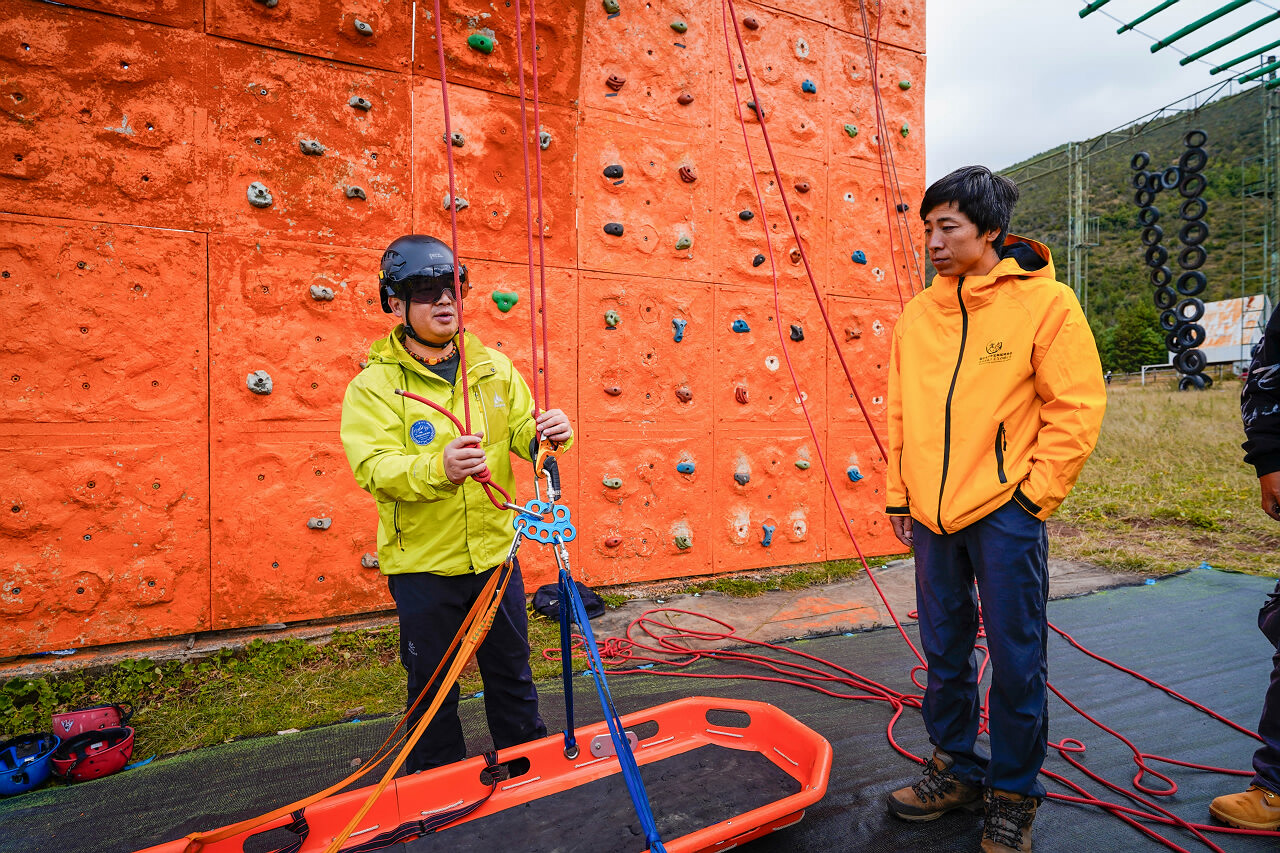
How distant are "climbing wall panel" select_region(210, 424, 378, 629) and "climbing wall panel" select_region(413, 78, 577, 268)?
1426 millimetres

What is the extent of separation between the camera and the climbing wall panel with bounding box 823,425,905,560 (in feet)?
16.7

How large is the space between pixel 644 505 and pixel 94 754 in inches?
117

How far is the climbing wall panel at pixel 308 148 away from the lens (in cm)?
Answer: 334

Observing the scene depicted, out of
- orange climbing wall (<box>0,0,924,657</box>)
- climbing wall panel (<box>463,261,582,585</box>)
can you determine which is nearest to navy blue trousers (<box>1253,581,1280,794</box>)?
orange climbing wall (<box>0,0,924,657</box>)

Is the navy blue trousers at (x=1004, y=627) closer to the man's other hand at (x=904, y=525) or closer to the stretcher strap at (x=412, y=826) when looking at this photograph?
the man's other hand at (x=904, y=525)

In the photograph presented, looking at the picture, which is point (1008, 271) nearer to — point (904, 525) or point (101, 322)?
point (904, 525)

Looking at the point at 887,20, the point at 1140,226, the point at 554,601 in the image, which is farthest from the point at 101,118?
the point at 1140,226

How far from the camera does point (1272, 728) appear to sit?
78.1 inches

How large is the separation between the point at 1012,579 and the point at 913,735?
1.18 m

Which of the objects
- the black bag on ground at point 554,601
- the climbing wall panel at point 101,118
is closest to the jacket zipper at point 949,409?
the black bag on ground at point 554,601

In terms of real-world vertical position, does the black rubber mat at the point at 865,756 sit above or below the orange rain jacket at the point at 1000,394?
below

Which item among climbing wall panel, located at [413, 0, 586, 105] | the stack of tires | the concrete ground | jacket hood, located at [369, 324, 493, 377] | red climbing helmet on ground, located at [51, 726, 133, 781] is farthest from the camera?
the stack of tires

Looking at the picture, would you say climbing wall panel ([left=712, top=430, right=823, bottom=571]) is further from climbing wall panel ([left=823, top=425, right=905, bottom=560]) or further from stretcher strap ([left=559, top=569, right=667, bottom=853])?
stretcher strap ([left=559, top=569, right=667, bottom=853])

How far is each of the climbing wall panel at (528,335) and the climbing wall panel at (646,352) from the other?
96 millimetres
